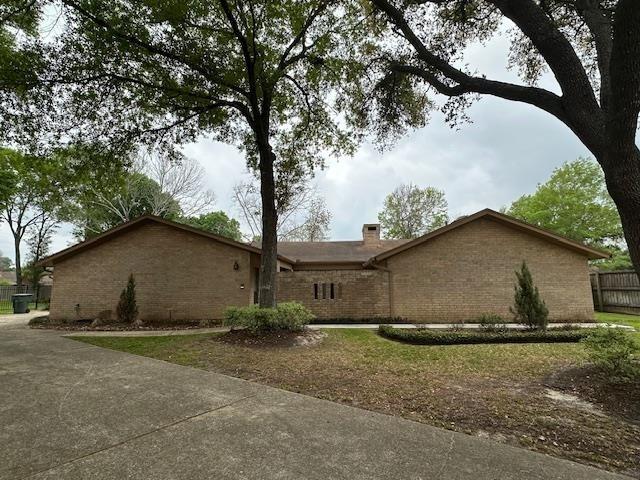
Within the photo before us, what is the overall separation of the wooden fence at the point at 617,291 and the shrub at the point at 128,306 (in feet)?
64.4

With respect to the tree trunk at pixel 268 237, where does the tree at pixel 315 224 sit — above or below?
above

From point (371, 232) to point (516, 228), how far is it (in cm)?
878

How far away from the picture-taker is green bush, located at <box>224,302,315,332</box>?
8.85 metres

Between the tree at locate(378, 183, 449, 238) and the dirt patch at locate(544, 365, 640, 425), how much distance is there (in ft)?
92.1

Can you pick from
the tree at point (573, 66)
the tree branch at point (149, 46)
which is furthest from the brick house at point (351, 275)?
the tree at point (573, 66)

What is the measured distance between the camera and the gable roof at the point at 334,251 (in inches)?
696

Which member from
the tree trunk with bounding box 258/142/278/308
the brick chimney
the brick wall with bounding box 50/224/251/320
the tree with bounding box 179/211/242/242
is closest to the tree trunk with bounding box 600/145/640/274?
the tree trunk with bounding box 258/142/278/308

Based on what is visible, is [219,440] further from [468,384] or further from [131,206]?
[131,206]

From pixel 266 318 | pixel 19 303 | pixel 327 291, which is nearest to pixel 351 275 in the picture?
pixel 327 291

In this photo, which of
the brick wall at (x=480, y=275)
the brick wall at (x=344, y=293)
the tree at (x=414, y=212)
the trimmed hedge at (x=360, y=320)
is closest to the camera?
the brick wall at (x=480, y=275)

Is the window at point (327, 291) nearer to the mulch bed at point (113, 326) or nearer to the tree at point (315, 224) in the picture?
the mulch bed at point (113, 326)

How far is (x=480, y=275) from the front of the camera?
13094 mm

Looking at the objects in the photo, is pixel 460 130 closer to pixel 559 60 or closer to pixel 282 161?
pixel 559 60

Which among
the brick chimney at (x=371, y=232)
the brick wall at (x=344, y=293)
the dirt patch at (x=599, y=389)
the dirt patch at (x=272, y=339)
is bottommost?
the dirt patch at (x=599, y=389)
